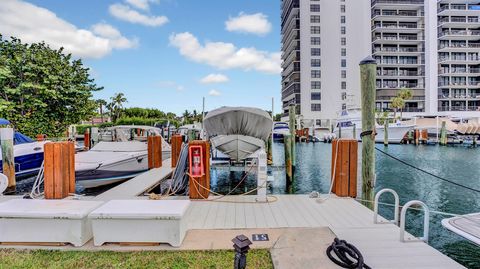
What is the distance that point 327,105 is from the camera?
6003cm

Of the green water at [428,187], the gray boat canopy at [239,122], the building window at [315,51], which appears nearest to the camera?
the green water at [428,187]

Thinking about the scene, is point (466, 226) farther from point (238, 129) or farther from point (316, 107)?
point (316, 107)

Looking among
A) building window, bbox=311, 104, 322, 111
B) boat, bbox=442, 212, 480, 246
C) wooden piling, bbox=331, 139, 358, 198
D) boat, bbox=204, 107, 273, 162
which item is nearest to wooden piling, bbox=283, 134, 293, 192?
boat, bbox=204, 107, 273, 162

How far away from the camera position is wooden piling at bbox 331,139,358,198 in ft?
22.2

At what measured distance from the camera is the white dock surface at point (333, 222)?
3.83 meters

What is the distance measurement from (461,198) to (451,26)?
66451mm

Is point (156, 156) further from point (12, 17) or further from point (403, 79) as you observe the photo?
point (403, 79)

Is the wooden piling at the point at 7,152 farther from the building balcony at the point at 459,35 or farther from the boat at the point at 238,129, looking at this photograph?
the building balcony at the point at 459,35

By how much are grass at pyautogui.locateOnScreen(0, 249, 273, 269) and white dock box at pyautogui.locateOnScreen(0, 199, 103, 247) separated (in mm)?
199

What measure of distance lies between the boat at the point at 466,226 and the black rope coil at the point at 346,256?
118 centimetres

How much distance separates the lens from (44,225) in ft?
14.2

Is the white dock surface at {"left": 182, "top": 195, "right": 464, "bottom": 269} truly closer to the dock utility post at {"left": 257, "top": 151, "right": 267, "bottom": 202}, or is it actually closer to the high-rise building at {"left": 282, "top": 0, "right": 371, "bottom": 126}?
the dock utility post at {"left": 257, "top": 151, "right": 267, "bottom": 202}

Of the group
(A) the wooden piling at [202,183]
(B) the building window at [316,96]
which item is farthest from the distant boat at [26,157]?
(B) the building window at [316,96]

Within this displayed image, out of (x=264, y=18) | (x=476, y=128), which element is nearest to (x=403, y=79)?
(x=476, y=128)
